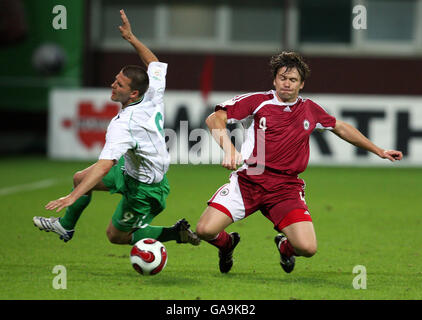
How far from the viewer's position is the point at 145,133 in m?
5.75

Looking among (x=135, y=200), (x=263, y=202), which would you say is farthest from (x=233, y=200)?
(x=135, y=200)

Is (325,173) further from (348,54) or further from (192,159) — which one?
(348,54)

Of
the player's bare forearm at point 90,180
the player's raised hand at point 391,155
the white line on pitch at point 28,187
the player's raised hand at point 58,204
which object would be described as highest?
the player's raised hand at point 391,155

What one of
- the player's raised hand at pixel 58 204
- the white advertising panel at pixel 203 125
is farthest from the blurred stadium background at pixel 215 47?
the player's raised hand at pixel 58 204

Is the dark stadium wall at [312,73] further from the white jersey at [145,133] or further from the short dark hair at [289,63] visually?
the short dark hair at [289,63]

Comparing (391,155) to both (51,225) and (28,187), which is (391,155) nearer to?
(51,225)

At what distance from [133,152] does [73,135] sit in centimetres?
956

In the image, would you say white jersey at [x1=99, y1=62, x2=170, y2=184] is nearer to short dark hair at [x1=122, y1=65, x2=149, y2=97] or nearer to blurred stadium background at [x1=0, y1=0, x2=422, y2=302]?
short dark hair at [x1=122, y1=65, x2=149, y2=97]

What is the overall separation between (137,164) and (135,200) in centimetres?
26

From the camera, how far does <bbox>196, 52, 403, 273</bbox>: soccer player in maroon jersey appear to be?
18.4 ft

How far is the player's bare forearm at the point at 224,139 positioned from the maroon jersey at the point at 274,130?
79mm

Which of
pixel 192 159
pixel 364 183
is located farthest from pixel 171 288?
pixel 192 159

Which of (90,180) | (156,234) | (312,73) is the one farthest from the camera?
(312,73)

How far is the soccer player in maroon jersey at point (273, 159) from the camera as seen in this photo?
5605 mm
